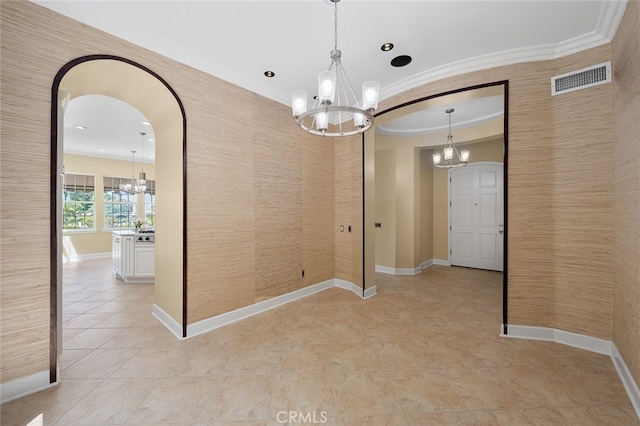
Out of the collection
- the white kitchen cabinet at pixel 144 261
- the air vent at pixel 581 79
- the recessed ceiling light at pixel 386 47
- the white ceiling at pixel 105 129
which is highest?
the white ceiling at pixel 105 129

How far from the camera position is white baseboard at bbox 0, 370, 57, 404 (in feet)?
5.94

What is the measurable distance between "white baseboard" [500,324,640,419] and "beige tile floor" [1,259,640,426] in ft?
0.22

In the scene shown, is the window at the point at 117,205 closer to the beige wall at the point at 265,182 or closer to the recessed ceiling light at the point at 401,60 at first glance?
the beige wall at the point at 265,182

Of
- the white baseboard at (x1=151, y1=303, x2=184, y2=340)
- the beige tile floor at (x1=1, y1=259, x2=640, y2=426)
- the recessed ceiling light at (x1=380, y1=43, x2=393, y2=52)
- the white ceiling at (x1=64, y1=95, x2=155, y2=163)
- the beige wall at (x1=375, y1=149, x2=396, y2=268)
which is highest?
the white ceiling at (x1=64, y1=95, x2=155, y2=163)

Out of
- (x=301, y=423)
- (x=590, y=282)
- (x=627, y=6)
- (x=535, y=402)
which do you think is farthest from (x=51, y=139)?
(x=590, y=282)

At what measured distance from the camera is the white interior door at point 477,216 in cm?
570

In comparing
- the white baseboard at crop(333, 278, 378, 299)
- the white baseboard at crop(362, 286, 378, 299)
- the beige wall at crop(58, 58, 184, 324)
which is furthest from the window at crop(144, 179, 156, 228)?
the white baseboard at crop(362, 286, 378, 299)

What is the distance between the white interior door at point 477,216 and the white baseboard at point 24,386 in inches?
277

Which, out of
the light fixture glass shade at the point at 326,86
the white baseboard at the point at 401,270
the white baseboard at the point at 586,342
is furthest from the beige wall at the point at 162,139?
the white baseboard at the point at 401,270

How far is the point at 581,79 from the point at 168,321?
17.2ft

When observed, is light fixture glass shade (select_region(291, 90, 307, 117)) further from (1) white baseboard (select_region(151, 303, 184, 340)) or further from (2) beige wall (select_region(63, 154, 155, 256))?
(2) beige wall (select_region(63, 154, 155, 256))

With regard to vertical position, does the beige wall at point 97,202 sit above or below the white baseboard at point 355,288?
above

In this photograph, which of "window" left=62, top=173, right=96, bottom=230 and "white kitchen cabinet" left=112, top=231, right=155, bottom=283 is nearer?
"white kitchen cabinet" left=112, top=231, right=155, bottom=283

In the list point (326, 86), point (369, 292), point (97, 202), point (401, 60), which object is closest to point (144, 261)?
point (369, 292)
